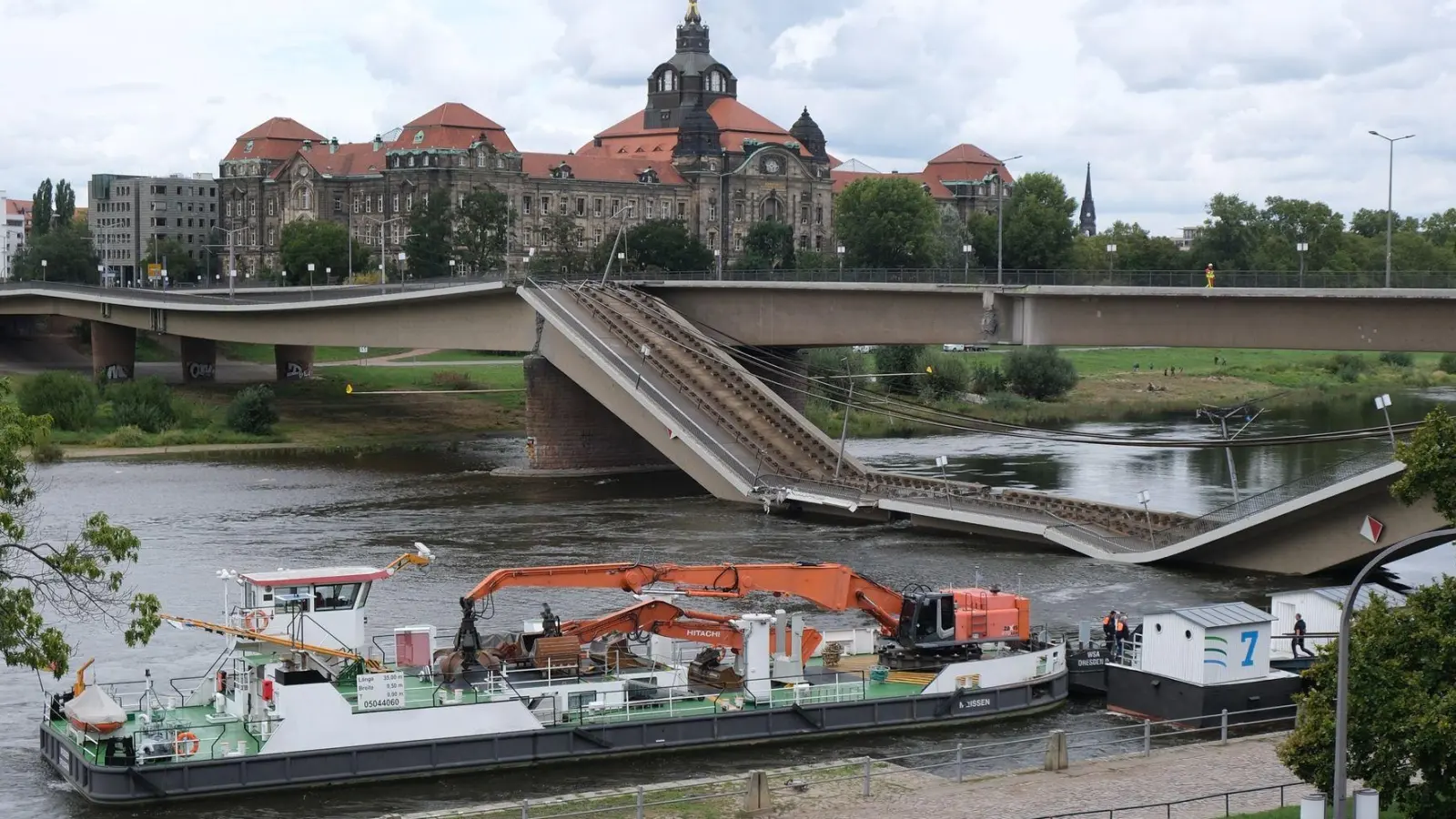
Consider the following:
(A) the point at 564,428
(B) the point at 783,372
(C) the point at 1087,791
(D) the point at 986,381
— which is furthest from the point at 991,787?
(D) the point at 986,381

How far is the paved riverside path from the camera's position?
31.5 m

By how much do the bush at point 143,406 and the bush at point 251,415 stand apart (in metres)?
3.12

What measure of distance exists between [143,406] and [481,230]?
80634 mm

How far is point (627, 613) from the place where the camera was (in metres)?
40.2

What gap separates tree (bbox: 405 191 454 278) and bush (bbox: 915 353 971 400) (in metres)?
65.7

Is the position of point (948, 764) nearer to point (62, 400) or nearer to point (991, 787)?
point (991, 787)

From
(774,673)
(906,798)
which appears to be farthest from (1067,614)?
(906,798)

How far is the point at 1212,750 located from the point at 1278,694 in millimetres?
4386

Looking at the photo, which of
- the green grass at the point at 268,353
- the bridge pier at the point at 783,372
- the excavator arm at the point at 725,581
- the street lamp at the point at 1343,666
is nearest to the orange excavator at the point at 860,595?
A: the excavator arm at the point at 725,581

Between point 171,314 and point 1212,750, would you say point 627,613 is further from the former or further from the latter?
point 171,314

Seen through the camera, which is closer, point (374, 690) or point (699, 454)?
point (374, 690)

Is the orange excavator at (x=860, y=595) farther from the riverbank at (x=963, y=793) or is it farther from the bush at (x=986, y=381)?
the bush at (x=986, y=381)

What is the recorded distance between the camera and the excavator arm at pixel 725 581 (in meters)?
40.0

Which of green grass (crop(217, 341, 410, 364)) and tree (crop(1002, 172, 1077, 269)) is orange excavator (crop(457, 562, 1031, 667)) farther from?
tree (crop(1002, 172, 1077, 269))
